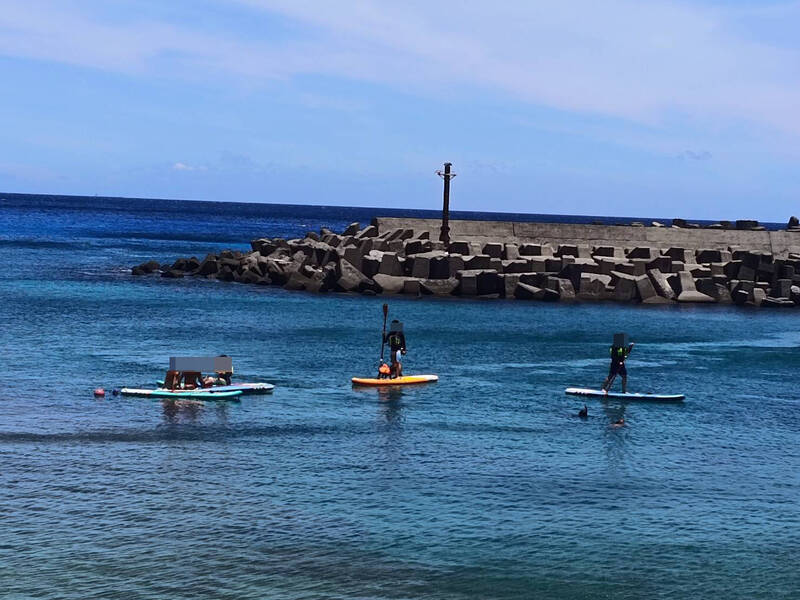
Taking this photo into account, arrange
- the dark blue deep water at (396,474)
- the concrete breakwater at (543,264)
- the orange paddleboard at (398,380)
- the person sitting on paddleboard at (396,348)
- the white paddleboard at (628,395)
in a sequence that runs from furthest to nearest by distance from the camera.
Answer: the concrete breakwater at (543,264) → the person sitting on paddleboard at (396,348) → the orange paddleboard at (398,380) → the white paddleboard at (628,395) → the dark blue deep water at (396,474)

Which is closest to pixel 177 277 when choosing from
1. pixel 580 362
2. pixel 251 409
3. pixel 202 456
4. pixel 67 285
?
pixel 67 285

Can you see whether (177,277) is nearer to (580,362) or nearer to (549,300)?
(549,300)

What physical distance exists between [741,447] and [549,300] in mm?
29949

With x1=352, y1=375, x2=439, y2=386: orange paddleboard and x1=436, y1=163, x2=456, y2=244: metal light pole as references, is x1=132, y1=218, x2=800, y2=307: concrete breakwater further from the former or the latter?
x1=352, y1=375, x2=439, y2=386: orange paddleboard

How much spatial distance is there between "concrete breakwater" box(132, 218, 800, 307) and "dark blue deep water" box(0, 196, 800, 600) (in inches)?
543

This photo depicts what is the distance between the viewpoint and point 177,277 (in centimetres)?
6450

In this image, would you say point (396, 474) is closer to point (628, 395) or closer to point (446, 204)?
point (628, 395)

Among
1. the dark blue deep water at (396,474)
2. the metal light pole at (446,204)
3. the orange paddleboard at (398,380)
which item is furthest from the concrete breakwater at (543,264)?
the orange paddleboard at (398,380)

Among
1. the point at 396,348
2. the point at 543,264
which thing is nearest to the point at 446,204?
the point at 543,264

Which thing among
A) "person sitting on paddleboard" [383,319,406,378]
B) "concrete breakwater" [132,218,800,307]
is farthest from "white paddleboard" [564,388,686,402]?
"concrete breakwater" [132,218,800,307]

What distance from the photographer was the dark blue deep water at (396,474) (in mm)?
15836

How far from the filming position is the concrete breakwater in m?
54.4

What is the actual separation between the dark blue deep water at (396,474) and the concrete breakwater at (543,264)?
45.3ft

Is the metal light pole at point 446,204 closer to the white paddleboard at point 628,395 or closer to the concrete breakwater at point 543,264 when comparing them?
the concrete breakwater at point 543,264
